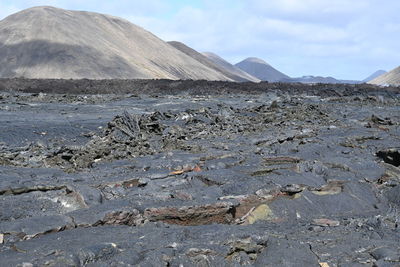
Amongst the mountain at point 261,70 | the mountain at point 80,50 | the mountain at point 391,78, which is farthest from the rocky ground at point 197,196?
the mountain at point 261,70

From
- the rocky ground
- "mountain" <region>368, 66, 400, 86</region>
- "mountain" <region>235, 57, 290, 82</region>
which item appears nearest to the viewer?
the rocky ground

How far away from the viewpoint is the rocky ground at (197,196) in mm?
4449

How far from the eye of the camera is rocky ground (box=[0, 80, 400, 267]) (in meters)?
4.45

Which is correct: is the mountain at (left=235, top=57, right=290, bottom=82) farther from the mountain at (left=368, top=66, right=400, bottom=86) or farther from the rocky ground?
the rocky ground

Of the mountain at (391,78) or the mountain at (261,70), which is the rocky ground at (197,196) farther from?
the mountain at (261,70)

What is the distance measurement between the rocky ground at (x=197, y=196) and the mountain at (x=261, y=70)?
161751mm

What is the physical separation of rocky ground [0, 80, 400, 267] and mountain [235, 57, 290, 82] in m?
162

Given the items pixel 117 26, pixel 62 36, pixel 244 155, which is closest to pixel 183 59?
pixel 117 26

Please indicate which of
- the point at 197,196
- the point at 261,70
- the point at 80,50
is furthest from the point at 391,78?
the point at 197,196

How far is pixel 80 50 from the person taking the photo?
61500mm

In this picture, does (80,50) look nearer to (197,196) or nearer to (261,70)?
(197,196)

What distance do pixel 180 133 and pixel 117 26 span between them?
242ft

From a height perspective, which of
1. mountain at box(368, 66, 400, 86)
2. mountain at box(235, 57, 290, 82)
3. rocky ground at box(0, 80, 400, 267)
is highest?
mountain at box(235, 57, 290, 82)

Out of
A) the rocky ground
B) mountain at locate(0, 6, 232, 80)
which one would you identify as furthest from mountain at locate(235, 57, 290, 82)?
the rocky ground
